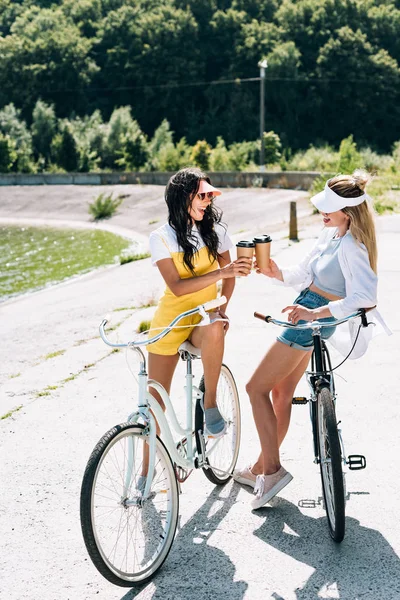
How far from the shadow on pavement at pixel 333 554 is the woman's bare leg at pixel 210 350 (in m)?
0.70

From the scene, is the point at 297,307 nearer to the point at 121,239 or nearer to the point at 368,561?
the point at 368,561

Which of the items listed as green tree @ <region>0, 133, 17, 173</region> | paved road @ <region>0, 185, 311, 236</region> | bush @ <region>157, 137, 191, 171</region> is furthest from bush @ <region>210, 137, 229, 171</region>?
green tree @ <region>0, 133, 17, 173</region>

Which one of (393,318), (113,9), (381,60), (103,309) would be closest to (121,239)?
(103,309)

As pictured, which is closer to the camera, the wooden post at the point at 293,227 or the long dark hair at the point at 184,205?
the long dark hair at the point at 184,205

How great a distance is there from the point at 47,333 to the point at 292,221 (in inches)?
332

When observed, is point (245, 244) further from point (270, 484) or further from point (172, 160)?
point (172, 160)

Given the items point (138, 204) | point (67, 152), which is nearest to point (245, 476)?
point (138, 204)

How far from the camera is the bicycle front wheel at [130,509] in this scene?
3.62 metres

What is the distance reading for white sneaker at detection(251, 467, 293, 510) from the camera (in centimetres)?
432

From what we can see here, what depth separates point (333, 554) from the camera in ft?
12.9

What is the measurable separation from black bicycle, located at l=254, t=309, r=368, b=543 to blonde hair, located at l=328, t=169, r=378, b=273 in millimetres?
331

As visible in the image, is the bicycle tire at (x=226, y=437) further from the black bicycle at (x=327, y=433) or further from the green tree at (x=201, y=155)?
the green tree at (x=201, y=155)

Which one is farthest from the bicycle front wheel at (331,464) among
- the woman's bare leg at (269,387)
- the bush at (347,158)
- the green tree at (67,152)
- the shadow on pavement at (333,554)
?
the green tree at (67,152)

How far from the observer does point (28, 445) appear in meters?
5.58
